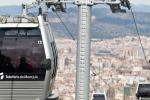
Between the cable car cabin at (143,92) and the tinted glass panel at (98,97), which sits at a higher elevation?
the cable car cabin at (143,92)

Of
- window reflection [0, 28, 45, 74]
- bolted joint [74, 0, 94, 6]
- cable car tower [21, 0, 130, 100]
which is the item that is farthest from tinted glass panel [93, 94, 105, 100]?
window reflection [0, 28, 45, 74]

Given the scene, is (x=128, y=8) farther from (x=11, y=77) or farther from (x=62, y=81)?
(x=62, y=81)

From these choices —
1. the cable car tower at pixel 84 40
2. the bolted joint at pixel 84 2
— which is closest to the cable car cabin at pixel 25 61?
the cable car tower at pixel 84 40

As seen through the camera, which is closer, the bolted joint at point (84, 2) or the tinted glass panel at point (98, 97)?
the bolted joint at point (84, 2)

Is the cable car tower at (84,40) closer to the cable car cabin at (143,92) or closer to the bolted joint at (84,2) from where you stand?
the bolted joint at (84,2)

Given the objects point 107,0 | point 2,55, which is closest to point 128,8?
point 107,0

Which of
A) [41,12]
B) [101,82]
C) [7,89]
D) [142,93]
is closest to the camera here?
[7,89]

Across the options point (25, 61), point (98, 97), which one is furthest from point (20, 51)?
point (98, 97)

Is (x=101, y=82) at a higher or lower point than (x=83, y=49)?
lower
